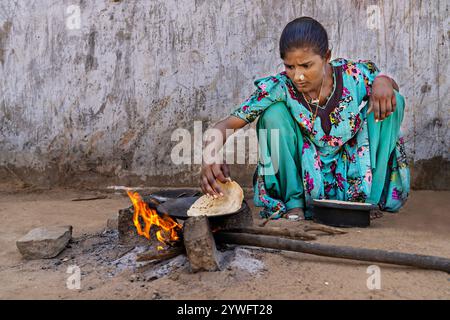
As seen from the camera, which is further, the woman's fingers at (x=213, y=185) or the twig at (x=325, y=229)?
the twig at (x=325, y=229)

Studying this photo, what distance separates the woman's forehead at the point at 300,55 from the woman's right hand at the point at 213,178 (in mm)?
874

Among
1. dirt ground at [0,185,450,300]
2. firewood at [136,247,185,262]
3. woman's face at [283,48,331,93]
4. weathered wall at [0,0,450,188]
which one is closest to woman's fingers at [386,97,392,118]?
woman's face at [283,48,331,93]

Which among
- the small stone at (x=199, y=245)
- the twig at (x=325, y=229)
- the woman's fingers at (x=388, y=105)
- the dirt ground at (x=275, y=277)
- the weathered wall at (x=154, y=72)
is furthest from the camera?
the weathered wall at (x=154, y=72)

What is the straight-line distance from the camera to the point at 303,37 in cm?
310

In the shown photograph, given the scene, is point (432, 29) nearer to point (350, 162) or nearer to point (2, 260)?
point (350, 162)

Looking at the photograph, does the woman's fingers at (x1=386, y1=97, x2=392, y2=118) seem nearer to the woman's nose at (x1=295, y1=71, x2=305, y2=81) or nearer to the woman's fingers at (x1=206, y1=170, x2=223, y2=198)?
the woman's nose at (x1=295, y1=71, x2=305, y2=81)

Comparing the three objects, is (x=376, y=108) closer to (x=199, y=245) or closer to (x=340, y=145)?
(x=340, y=145)

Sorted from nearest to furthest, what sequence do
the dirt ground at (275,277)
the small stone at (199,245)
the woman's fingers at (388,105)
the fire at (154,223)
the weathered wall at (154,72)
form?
the dirt ground at (275,277) → the small stone at (199,245) → the fire at (154,223) → the woman's fingers at (388,105) → the weathered wall at (154,72)

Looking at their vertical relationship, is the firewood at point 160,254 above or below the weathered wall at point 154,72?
below

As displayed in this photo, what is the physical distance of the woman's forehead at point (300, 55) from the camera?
3.12m

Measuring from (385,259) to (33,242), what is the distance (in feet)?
6.35

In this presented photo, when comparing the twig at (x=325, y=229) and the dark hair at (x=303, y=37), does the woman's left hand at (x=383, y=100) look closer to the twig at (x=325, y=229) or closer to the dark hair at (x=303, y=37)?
the dark hair at (x=303, y=37)

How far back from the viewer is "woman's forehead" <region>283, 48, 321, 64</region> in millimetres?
3119

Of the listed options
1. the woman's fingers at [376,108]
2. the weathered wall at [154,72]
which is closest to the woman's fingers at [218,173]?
the woman's fingers at [376,108]
